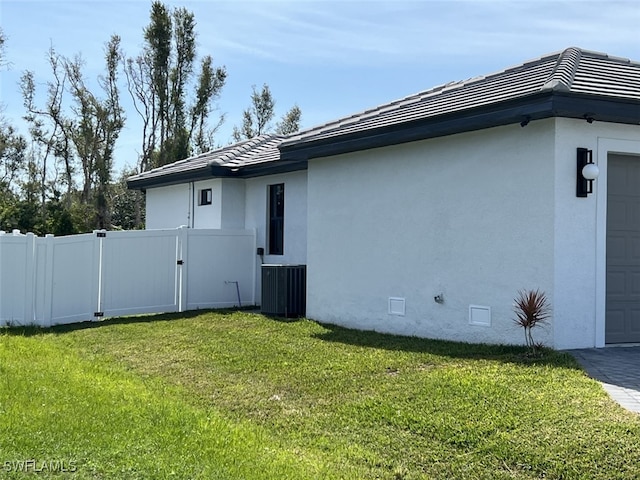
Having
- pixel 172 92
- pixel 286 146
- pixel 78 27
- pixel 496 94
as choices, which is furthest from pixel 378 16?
pixel 172 92

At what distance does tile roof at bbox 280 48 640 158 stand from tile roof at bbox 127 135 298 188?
319cm

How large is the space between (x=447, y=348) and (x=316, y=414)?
305 cm

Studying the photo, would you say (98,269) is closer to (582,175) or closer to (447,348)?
(447,348)

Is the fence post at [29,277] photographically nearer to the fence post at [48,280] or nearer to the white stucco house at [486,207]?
the fence post at [48,280]

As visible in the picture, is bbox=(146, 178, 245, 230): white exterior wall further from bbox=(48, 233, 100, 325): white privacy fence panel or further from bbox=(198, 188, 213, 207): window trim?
bbox=(48, 233, 100, 325): white privacy fence panel

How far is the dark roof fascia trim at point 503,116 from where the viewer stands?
804 centimetres

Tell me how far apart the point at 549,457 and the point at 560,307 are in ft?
12.4

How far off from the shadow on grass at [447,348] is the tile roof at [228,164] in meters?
5.35

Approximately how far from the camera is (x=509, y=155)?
895 centimetres

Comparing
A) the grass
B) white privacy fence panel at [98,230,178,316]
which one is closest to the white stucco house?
the grass

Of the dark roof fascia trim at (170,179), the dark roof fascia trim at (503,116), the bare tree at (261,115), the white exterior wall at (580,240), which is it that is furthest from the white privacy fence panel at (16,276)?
the bare tree at (261,115)

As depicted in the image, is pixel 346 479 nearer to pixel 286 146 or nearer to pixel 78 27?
pixel 286 146

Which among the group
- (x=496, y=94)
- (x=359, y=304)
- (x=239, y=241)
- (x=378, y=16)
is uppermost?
(x=378, y=16)

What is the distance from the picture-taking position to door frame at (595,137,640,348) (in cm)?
855
